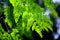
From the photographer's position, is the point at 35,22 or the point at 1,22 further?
the point at 1,22

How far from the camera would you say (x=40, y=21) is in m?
0.81

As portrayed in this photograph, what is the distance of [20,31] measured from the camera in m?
1.07

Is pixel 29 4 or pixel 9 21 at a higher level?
pixel 29 4

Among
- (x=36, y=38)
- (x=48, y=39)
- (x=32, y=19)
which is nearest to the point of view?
(x=32, y=19)

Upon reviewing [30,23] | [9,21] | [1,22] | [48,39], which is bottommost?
[48,39]

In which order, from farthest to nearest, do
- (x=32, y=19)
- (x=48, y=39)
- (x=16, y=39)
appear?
1. (x=48, y=39)
2. (x=16, y=39)
3. (x=32, y=19)

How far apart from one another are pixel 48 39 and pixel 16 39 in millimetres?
593

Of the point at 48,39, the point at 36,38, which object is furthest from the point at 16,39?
the point at 48,39

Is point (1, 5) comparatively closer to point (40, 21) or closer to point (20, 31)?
point (20, 31)

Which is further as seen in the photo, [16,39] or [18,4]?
[16,39]

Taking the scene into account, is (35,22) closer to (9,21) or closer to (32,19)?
(32,19)

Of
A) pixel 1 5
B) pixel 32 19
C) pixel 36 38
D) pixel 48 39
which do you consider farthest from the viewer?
pixel 48 39

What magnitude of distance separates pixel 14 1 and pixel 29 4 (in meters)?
0.08

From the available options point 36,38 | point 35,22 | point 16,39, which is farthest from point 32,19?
point 36,38
